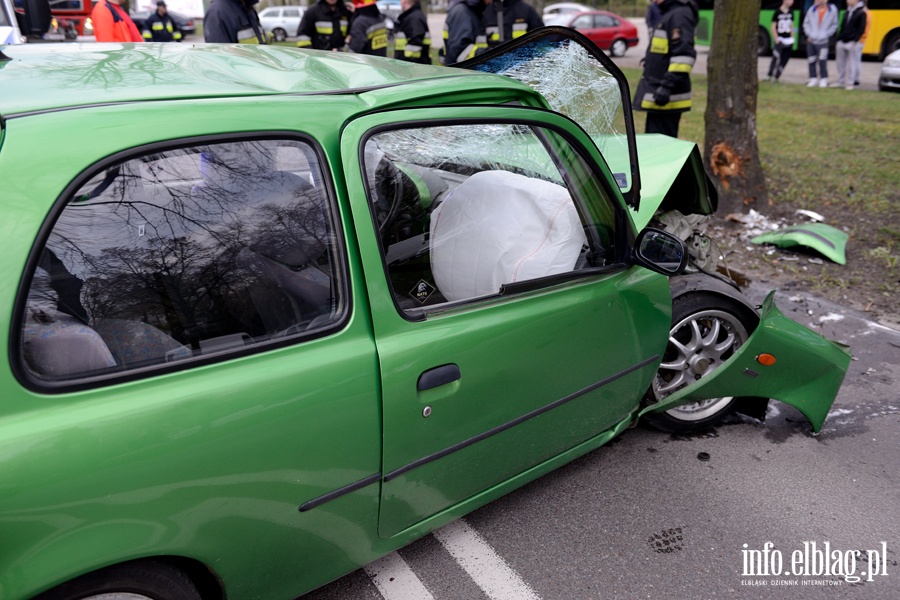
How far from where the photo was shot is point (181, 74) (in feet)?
6.66

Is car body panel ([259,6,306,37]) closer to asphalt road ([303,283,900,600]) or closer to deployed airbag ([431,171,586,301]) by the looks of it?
deployed airbag ([431,171,586,301])

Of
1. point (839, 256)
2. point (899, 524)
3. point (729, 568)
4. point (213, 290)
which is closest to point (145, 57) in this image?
point (213, 290)

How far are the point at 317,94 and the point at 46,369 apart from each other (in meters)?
1.00

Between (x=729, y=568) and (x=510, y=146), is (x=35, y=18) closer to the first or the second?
(x=510, y=146)

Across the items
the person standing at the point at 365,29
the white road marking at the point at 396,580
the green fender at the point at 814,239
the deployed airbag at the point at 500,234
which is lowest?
the green fender at the point at 814,239

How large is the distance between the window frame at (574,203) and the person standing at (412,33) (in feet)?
21.9

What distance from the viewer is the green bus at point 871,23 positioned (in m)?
17.5

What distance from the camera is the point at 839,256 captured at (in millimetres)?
5367

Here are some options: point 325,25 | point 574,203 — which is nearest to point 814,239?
point 574,203

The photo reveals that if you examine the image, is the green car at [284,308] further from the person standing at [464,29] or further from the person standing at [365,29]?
the person standing at [365,29]

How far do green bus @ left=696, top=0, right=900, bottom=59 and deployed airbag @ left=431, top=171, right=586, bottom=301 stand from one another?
15.9 meters

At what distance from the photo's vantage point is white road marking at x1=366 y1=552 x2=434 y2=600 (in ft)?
7.87

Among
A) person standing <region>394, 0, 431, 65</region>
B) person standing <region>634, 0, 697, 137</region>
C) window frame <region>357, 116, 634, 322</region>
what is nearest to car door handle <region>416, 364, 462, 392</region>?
window frame <region>357, 116, 634, 322</region>

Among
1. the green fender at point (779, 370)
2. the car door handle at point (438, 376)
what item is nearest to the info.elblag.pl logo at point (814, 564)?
the green fender at point (779, 370)
